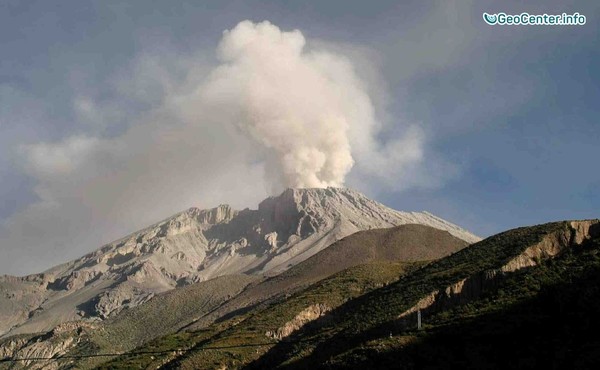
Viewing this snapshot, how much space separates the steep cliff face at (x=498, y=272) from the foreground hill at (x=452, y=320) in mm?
108

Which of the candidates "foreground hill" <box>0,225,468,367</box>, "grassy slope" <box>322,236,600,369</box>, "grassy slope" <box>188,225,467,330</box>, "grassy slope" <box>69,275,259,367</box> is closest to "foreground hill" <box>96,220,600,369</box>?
"grassy slope" <box>322,236,600,369</box>

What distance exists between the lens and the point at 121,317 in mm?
197875

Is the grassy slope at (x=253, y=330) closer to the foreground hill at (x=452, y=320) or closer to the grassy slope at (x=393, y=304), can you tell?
the foreground hill at (x=452, y=320)

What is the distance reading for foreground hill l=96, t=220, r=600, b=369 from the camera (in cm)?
4325

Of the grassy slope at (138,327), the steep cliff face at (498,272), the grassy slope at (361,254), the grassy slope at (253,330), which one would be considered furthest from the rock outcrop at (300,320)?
the grassy slope at (138,327)

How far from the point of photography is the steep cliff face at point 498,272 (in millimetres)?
63438

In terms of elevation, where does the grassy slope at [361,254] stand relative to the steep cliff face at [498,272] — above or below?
above

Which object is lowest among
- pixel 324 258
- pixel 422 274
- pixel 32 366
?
pixel 32 366

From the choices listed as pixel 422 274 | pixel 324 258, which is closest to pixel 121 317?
pixel 324 258

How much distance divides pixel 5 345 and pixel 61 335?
2611 cm

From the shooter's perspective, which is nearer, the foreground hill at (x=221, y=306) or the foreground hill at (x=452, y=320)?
the foreground hill at (x=452, y=320)

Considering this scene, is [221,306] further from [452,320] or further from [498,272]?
[452,320]

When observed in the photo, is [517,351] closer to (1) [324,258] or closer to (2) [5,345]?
(1) [324,258]

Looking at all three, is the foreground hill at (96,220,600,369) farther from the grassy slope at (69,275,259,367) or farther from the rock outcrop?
the grassy slope at (69,275,259,367)
